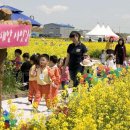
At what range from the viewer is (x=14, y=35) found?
16.0ft

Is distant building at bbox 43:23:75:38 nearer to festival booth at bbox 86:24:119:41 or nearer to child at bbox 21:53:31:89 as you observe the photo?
festival booth at bbox 86:24:119:41

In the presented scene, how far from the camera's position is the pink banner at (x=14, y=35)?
4664 mm

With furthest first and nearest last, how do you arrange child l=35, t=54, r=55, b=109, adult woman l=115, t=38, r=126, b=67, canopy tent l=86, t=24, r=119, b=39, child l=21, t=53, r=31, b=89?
canopy tent l=86, t=24, r=119, b=39
adult woman l=115, t=38, r=126, b=67
child l=21, t=53, r=31, b=89
child l=35, t=54, r=55, b=109

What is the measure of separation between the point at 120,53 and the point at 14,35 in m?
11.5

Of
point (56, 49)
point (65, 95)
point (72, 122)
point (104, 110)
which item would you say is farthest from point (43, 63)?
point (56, 49)

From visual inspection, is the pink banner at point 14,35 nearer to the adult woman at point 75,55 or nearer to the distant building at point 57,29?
the adult woman at point 75,55

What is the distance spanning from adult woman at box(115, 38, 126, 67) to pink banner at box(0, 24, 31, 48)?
1095cm

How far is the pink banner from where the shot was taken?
4664 millimetres

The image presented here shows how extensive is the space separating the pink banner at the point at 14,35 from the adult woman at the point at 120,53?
35.9 ft

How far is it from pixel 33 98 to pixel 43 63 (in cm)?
115

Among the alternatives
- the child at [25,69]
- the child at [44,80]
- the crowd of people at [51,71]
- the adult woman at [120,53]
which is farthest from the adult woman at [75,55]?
the adult woman at [120,53]

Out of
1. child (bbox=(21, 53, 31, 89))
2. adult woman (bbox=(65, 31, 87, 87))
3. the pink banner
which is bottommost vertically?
child (bbox=(21, 53, 31, 89))

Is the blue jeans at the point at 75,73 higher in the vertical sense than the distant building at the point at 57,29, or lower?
lower

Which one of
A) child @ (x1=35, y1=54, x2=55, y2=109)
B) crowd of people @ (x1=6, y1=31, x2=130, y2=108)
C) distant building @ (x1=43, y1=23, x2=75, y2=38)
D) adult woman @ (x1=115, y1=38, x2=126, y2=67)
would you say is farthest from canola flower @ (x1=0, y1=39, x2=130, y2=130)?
distant building @ (x1=43, y1=23, x2=75, y2=38)
